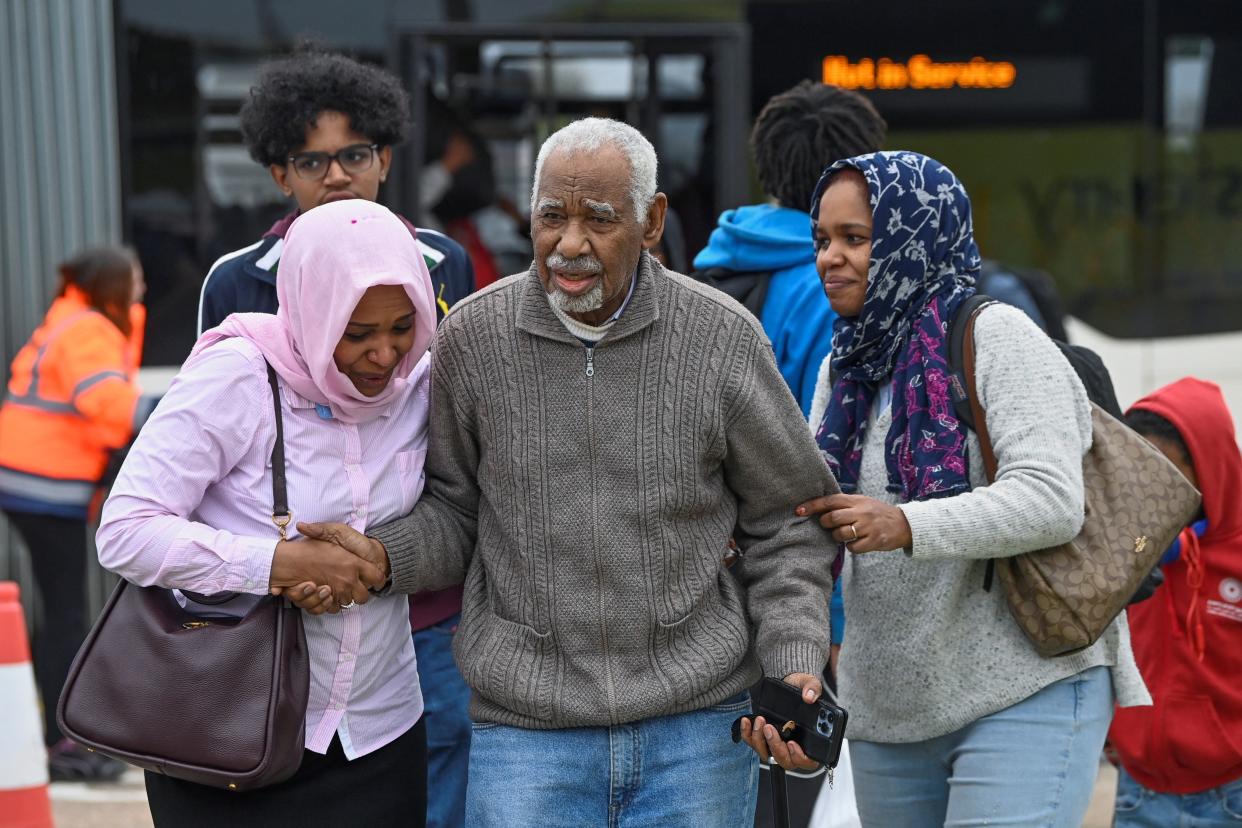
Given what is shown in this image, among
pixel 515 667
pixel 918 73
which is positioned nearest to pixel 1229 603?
pixel 515 667

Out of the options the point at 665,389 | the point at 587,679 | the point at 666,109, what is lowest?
the point at 587,679

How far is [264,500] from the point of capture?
8.30ft

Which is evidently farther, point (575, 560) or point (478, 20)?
point (478, 20)

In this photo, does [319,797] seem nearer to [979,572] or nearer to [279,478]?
[279,478]

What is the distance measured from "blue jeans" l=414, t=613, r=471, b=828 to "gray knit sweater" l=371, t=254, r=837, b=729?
63 centimetres

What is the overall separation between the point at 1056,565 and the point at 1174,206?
14.8ft

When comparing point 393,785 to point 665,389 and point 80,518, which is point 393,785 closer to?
point 665,389

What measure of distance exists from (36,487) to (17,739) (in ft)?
5.36

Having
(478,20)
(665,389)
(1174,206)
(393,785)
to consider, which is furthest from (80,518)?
(1174,206)

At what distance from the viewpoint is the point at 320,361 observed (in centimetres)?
246

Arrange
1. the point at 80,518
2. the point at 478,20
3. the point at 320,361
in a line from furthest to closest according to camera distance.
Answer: the point at 478,20, the point at 80,518, the point at 320,361

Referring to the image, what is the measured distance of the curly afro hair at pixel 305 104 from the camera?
11.6 feet

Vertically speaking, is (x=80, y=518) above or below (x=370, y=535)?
below

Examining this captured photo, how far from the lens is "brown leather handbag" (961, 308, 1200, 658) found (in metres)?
2.68
